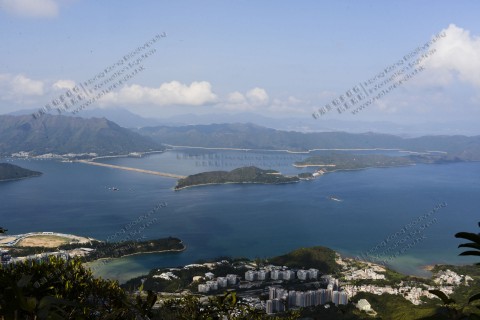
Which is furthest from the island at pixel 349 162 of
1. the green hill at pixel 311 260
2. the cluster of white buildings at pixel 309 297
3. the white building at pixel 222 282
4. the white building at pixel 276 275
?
the cluster of white buildings at pixel 309 297

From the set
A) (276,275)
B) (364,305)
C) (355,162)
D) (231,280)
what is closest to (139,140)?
(355,162)

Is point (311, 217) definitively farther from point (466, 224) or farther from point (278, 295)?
point (278, 295)

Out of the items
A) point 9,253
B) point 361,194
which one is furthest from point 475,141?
point 9,253

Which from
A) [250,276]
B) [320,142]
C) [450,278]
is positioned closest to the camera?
[250,276]

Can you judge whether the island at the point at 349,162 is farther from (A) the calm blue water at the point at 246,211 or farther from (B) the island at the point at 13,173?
(B) the island at the point at 13,173

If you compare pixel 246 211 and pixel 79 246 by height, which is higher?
pixel 246 211

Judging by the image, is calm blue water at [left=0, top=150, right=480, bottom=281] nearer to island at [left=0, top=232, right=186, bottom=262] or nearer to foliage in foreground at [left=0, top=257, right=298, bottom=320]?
island at [left=0, top=232, right=186, bottom=262]

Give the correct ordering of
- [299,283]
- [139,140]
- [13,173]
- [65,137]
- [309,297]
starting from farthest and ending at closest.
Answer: [139,140]
[65,137]
[13,173]
[299,283]
[309,297]

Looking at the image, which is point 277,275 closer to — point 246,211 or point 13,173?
point 246,211
